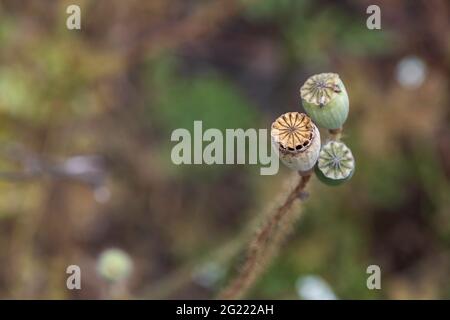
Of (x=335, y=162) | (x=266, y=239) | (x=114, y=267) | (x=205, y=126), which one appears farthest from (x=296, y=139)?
(x=205, y=126)

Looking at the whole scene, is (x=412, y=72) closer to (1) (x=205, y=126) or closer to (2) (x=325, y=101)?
(1) (x=205, y=126)

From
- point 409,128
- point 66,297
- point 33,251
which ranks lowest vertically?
point 66,297

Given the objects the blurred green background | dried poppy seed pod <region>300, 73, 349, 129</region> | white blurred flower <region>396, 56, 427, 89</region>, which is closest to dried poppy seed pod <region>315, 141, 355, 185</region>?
dried poppy seed pod <region>300, 73, 349, 129</region>

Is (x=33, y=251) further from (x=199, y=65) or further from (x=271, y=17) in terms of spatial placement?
(x=271, y=17)

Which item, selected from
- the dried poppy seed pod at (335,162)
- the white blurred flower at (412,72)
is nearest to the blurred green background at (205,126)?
the white blurred flower at (412,72)

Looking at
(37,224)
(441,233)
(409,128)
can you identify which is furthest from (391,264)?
(37,224)

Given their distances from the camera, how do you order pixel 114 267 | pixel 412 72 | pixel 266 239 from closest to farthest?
pixel 266 239 < pixel 114 267 < pixel 412 72
